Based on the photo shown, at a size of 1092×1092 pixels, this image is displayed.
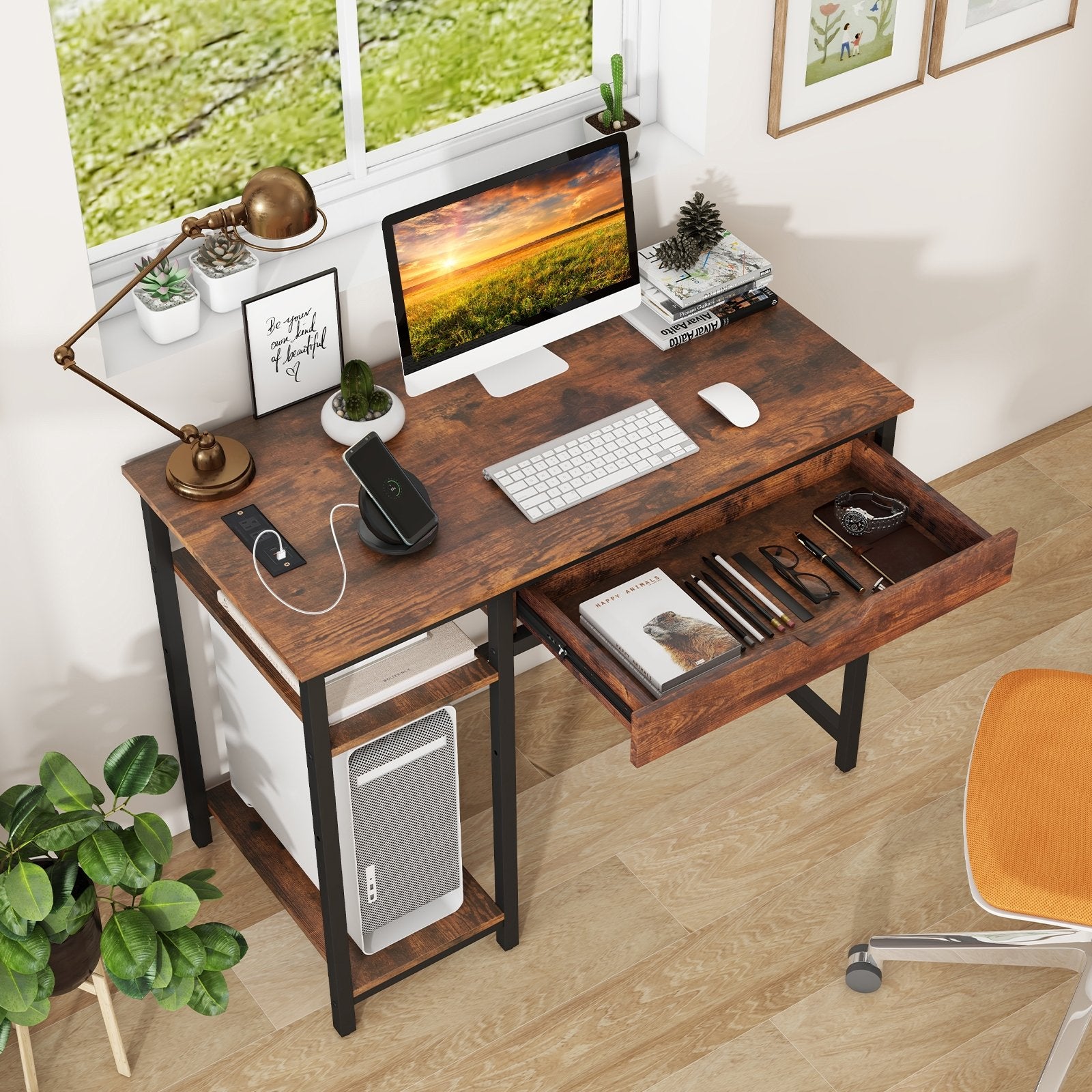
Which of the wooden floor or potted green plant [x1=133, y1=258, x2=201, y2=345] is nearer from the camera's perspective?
potted green plant [x1=133, y1=258, x2=201, y2=345]

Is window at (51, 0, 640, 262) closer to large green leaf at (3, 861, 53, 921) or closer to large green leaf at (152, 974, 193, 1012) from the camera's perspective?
large green leaf at (3, 861, 53, 921)

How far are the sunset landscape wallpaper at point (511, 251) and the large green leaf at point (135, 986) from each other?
99cm

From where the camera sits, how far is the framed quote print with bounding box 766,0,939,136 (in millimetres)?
2672

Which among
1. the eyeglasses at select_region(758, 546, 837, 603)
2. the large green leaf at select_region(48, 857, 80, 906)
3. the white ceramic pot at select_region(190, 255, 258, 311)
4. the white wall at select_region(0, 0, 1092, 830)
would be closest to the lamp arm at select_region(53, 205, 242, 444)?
the white wall at select_region(0, 0, 1092, 830)

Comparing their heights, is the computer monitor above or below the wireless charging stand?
above

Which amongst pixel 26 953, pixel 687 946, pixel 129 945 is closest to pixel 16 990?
pixel 26 953

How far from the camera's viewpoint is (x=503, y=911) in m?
2.60

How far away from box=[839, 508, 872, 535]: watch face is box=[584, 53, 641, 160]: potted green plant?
0.71 meters

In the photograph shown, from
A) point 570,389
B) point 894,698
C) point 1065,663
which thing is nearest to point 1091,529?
point 1065,663

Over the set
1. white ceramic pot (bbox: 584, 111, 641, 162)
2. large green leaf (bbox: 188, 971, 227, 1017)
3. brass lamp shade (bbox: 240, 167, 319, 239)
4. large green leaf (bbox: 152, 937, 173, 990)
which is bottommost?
large green leaf (bbox: 188, 971, 227, 1017)

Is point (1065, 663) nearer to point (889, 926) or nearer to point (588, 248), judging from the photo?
point (889, 926)

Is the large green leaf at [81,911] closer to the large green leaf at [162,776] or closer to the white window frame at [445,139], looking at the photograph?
the large green leaf at [162,776]

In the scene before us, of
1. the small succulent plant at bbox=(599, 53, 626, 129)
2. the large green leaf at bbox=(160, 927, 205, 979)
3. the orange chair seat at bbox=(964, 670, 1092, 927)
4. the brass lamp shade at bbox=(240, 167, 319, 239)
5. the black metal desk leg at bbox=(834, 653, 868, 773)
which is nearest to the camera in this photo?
the brass lamp shade at bbox=(240, 167, 319, 239)

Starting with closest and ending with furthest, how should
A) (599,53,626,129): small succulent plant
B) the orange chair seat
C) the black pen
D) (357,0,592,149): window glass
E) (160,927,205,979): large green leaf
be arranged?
the orange chair seat → (160,927,205,979): large green leaf → the black pen → (357,0,592,149): window glass → (599,53,626,129): small succulent plant
